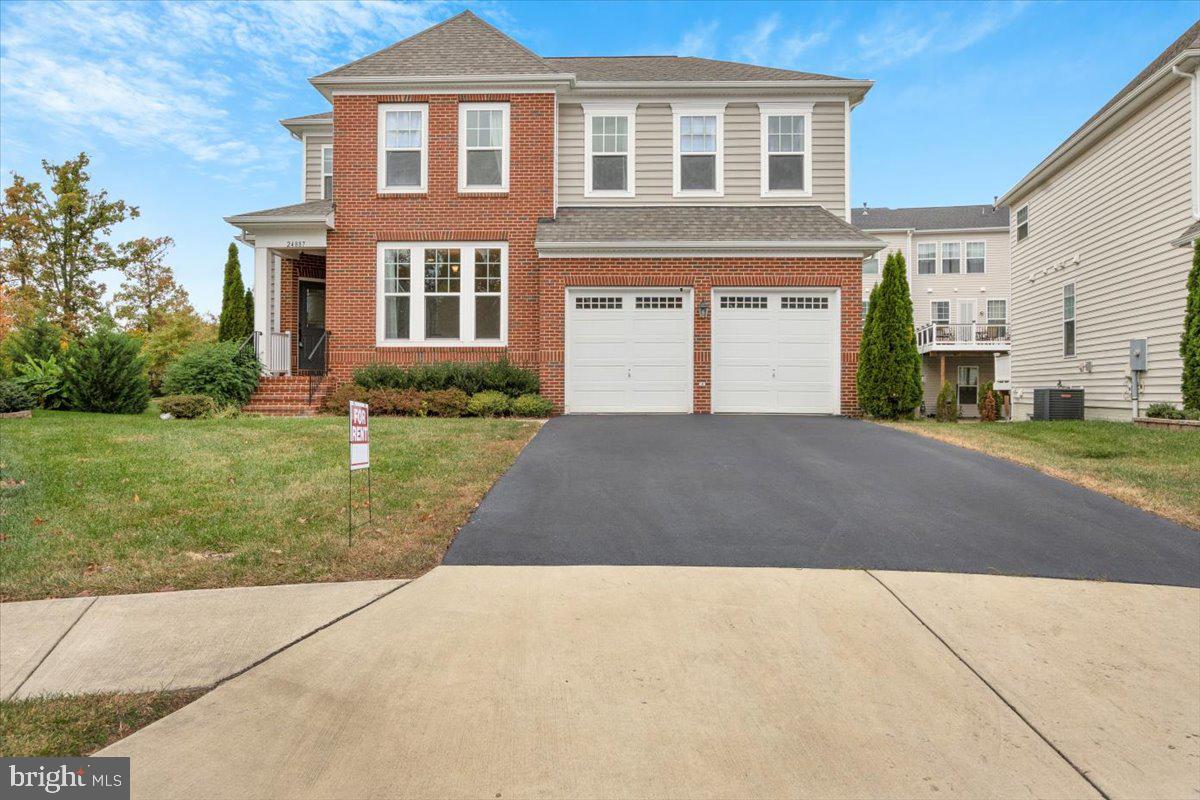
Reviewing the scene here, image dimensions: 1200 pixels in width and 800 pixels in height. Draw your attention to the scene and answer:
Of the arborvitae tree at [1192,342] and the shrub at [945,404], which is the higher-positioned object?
the arborvitae tree at [1192,342]

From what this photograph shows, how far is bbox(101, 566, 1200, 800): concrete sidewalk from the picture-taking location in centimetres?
256

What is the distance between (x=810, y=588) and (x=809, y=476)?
336 centimetres

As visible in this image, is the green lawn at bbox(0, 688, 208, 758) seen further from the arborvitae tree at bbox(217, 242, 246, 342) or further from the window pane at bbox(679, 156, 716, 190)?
the arborvitae tree at bbox(217, 242, 246, 342)

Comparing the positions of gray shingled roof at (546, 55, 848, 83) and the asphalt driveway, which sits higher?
Answer: gray shingled roof at (546, 55, 848, 83)

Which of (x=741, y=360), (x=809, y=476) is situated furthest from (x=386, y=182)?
(x=809, y=476)

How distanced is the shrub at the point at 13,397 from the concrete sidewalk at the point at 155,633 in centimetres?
883

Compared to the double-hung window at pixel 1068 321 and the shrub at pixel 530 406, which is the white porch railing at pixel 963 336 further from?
the shrub at pixel 530 406

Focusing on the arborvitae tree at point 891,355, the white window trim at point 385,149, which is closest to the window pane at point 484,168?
the white window trim at point 385,149

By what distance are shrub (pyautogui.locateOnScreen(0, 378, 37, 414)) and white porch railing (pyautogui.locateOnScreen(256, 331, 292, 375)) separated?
4.01 meters

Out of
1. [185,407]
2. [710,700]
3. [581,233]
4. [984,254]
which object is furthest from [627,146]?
[984,254]

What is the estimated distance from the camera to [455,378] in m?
13.4

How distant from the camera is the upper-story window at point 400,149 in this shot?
14430 mm

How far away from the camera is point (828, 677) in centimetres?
329

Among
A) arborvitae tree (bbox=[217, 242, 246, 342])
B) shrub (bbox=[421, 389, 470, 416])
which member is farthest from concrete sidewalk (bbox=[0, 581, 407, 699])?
arborvitae tree (bbox=[217, 242, 246, 342])
